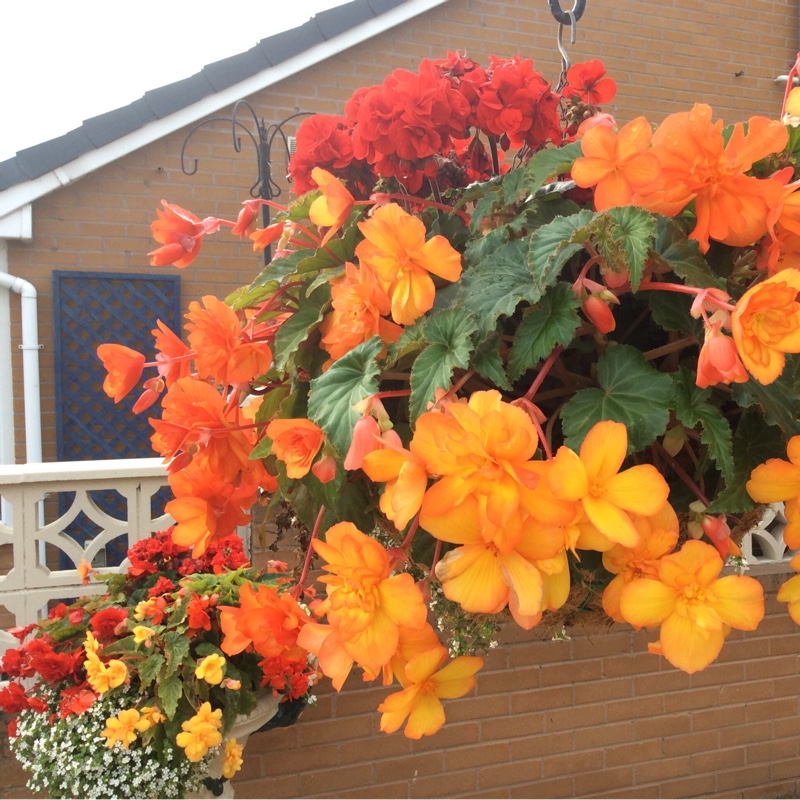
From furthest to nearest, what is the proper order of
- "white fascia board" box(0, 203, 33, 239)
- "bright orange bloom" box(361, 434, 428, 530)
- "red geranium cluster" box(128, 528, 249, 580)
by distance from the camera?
1. "white fascia board" box(0, 203, 33, 239)
2. "red geranium cluster" box(128, 528, 249, 580)
3. "bright orange bloom" box(361, 434, 428, 530)

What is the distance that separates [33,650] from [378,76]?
3.01 meters

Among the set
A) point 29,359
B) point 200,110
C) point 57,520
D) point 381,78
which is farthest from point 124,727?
point 381,78

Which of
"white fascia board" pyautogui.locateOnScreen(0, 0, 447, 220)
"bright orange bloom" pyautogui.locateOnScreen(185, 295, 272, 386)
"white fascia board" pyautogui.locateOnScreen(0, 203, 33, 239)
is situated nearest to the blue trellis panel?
"white fascia board" pyautogui.locateOnScreen(0, 203, 33, 239)

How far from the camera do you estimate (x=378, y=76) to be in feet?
11.1

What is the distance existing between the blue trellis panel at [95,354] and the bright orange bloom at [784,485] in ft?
9.17

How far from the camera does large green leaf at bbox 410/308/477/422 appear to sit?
1.28 feet

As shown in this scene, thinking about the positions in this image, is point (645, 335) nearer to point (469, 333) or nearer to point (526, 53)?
point (469, 333)

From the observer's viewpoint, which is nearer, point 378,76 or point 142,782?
point 142,782

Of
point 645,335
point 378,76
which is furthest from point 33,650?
point 378,76

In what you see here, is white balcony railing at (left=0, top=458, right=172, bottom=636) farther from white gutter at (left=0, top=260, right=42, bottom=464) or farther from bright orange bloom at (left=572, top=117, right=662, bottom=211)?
bright orange bloom at (left=572, top=117, right=662, bottom=211)

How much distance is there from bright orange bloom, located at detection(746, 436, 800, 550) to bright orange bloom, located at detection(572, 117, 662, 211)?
18 centimetres

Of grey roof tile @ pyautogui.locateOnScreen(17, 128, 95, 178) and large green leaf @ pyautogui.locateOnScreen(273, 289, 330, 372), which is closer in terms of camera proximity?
large green leaf @ pyautogui.locateOnScreen(273, 289, 330, 372)

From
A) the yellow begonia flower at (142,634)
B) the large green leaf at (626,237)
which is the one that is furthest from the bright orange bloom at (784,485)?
the yellow begonia flower at (142,634)

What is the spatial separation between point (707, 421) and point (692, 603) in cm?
11
